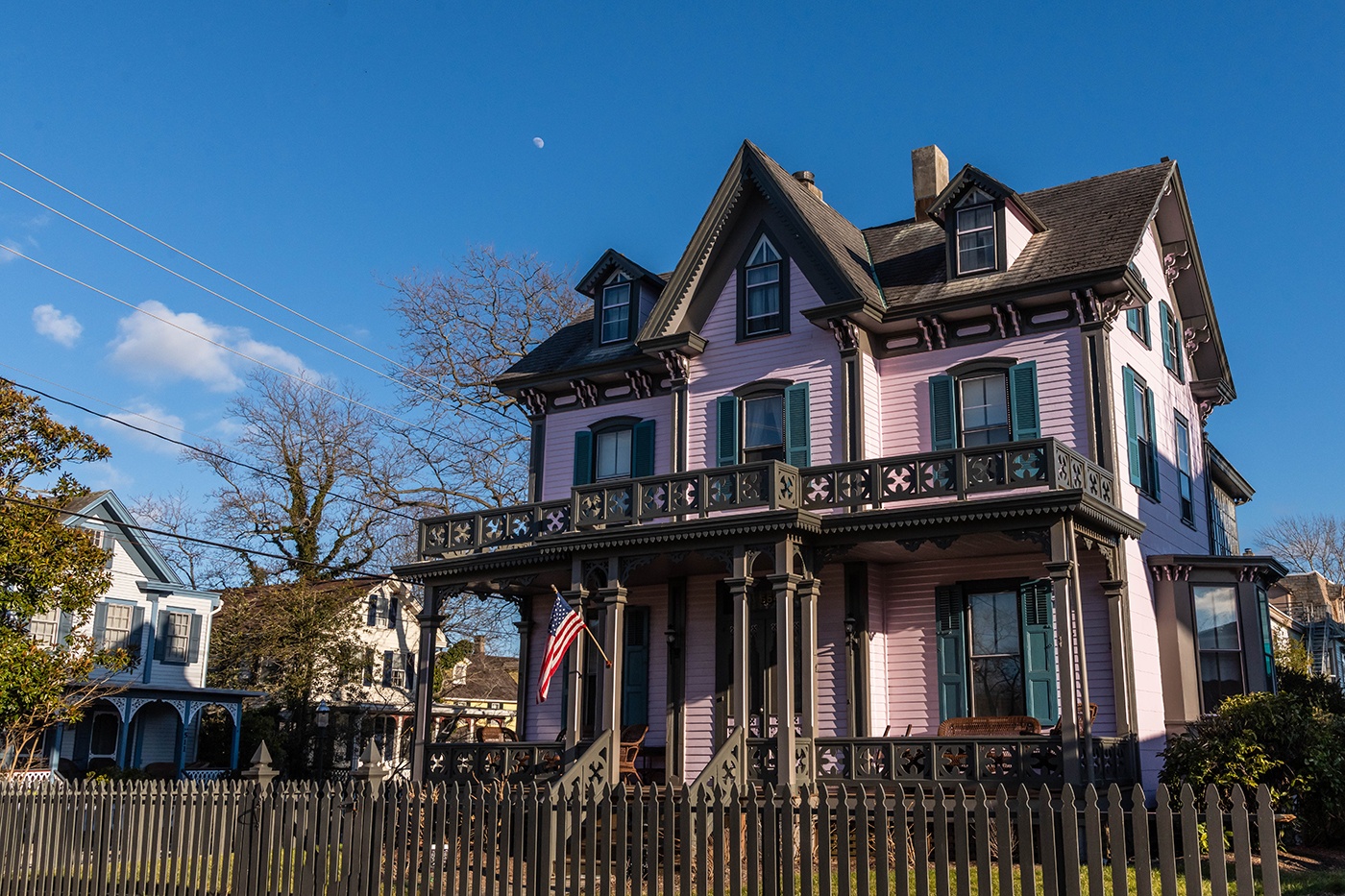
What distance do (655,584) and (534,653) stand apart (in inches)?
132

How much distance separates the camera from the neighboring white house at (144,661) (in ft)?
123

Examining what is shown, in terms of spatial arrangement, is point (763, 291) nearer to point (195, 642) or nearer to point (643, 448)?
point (643, 448)

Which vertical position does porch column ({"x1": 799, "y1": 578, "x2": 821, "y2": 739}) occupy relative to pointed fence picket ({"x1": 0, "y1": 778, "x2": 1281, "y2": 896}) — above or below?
above

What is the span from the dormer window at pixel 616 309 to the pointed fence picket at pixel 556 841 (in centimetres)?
1292

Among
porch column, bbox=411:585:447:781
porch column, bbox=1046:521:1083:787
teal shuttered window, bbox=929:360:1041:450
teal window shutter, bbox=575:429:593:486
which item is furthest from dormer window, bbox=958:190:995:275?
porch column, bbox=411:585:447:781

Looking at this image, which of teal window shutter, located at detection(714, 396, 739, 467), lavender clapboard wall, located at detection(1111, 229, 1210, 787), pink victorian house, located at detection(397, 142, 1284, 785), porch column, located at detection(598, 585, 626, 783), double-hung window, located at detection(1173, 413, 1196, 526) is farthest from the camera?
double-hung window, located at detection(1173, 413, 1196, 526)

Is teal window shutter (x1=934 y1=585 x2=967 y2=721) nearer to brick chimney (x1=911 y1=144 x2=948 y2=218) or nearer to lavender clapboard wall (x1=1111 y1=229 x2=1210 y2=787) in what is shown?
lavender clapboard wall (x1=1111 y1=229 x2=1210 y2=787)

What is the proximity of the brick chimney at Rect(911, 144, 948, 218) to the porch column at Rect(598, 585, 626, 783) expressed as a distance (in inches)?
429

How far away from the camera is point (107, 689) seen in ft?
116

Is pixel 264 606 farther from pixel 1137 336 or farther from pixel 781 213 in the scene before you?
pixel 1137 336

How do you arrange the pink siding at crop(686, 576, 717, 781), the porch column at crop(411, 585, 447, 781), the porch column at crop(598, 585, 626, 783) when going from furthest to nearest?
the porch column at crop(411, 585, 447, 781) → the pink siding at crop(686, 576, 717, 781) → the porch column at crop(598, 585, 626, 783)

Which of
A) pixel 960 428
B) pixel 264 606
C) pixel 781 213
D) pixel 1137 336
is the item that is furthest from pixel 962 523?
pixel 264 606

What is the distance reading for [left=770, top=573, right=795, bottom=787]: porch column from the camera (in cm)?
1784

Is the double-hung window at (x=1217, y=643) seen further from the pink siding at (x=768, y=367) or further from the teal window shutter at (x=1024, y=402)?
the pink siding at (x=768, y=367)
